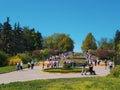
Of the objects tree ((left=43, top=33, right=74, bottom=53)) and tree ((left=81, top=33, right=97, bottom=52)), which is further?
tree ((left=43, top=33, right=74, bottom=53))

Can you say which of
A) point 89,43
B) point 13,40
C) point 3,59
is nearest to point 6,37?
point 13,40

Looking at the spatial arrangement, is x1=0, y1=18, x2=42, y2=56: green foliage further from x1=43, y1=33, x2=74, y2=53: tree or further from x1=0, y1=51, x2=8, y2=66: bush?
x1=43, y1=33, x2=74, y2=53: tree

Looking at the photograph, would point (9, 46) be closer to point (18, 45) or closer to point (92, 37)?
point (18, 45)

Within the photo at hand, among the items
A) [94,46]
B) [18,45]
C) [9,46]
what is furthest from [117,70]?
[94,46]

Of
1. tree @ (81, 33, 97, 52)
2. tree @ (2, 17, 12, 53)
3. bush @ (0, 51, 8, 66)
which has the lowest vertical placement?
bush @ (0, 51, 8, 66)

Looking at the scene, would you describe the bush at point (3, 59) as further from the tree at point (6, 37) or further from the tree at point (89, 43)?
the tree at point (89, 43)

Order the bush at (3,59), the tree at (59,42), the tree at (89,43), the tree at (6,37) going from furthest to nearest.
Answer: the tree at (59,42) < the tree at (89,43) < the tree at (6,37) < the bush at (3,59)

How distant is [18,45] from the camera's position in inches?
4154

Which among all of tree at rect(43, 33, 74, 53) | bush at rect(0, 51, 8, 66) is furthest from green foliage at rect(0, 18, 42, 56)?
tree at rect(43, 33, 74, 53)

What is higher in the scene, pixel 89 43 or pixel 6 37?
pixel 89 43

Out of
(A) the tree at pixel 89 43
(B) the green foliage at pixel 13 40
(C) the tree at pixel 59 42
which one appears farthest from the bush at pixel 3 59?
(C) the tree at pixel 59 42

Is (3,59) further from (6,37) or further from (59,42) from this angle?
(59,42)

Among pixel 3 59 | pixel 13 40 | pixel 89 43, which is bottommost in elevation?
pixel 3 59

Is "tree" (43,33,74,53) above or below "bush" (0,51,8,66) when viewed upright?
above
